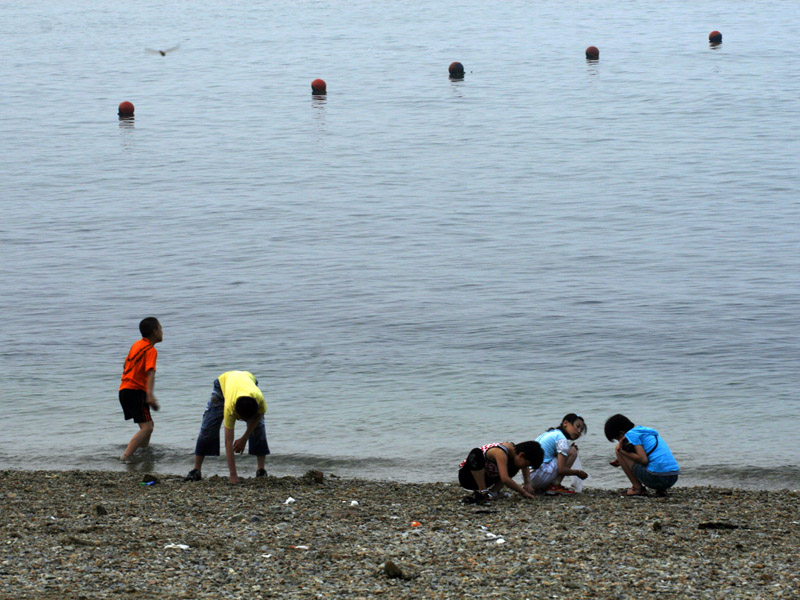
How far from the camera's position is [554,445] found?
9812mm

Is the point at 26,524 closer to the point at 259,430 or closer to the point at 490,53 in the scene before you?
the point at 259,430

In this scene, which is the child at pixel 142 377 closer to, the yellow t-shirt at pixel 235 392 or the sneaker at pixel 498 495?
the yellow t-shirt at pixel 235 392

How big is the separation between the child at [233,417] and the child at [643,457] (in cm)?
299

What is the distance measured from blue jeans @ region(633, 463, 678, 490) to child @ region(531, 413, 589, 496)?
18.0 inches

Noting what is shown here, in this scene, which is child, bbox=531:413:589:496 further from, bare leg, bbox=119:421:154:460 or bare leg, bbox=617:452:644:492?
bare leg, bbox=119:421:154:460

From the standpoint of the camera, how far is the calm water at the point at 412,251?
1367cm

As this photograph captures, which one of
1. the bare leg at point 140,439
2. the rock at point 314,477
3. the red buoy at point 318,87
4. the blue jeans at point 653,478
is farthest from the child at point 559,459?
the red buoy at point 318,87

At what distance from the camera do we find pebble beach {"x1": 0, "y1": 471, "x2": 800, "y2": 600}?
7094 millimetres

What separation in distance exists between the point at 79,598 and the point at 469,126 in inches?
1181

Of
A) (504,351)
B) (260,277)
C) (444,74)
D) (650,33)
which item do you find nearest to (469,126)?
(444,74)

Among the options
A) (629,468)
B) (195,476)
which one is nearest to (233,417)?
(195,476)

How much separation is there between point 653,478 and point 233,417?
354 cm

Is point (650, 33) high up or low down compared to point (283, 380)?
up

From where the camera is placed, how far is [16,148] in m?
34.8
